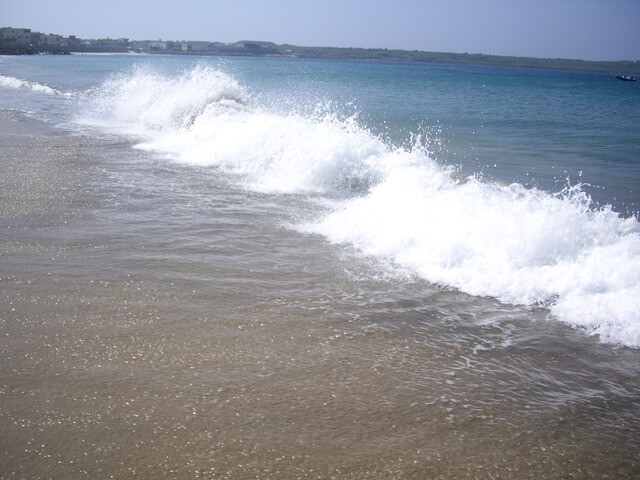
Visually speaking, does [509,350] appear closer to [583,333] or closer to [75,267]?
[583,333]

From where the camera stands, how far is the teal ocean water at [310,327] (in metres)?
2.96

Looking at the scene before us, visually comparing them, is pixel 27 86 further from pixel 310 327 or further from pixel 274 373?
pixel 274 373

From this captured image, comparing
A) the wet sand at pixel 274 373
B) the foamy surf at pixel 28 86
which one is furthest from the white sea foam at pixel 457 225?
the foamy surf at pixel 28 86

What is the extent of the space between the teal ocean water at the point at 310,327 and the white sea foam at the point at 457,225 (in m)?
0.03

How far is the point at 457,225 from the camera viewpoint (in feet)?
21.1

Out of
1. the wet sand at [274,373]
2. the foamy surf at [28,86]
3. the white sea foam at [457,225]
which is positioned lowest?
the wet sand at [274,373]

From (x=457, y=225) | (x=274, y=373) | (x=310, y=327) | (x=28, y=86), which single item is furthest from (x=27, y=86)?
(x=274, y=373)

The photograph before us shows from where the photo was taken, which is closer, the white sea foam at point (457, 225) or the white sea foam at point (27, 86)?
the white sea foam at point (457, 225)

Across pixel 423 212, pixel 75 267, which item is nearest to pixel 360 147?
pixel 423 212

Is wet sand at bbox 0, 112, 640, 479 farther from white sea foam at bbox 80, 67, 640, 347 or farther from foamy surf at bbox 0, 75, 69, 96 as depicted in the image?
foamy surf at bbox 0, 75, 69, 96

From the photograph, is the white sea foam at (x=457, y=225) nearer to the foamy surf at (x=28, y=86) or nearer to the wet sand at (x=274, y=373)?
the wet sand at (x=274, y=373)

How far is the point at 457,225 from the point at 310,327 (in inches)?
116

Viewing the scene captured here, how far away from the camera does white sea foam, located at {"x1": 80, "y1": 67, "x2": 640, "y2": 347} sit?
17.2 feet

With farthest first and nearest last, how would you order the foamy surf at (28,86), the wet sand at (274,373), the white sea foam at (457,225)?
1. the foamy surf at (28,86)
2. the white sea foam at (457,225)
3. the wet sand at (274,373)
